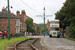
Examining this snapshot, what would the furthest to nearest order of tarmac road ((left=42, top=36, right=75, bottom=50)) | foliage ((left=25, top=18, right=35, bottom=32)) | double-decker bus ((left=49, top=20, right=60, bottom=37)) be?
foliage ((left=25, top=18, right=35, bottom=32)) → double-decker bus ((left=49, top=20, right=60, bottom=37)) → tarmac road ((left=42, top=36, right=75, bottom=50))

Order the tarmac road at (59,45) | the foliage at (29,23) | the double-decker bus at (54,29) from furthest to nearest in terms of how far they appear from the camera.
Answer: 1. the foliage at (29,23)
2. the double-decker bus at (54,29)
3. the tarmac road at (59,45)

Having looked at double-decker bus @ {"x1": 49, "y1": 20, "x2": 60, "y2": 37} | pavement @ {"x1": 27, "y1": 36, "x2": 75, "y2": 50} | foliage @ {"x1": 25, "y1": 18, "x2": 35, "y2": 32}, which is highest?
foliage @ {"x1": 25, "y1": 18, "x2": 35, "y2": 32}

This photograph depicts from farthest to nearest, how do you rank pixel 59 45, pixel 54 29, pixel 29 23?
pixel 29 23 → pixel 54 29 → pixel 59 45

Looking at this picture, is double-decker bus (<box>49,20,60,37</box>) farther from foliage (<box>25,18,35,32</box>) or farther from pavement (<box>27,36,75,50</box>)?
foliage (<box>25,18,35,32</box>)

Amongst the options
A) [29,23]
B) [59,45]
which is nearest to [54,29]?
[59,45]

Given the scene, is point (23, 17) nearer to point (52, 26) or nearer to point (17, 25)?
point (17, 25)

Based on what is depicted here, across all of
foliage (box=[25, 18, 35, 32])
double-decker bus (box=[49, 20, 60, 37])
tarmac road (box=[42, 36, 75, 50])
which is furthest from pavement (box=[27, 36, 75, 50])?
foliage (box=[25, 18, 35, 32])

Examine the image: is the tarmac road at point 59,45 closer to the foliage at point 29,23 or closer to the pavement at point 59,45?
the pavement at point 59,45

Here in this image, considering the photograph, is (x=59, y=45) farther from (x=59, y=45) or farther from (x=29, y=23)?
(x=29, y=23)

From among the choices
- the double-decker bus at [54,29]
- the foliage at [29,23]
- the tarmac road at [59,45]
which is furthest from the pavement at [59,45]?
the foliage at [29,23]

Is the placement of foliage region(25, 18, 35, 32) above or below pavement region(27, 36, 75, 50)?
above

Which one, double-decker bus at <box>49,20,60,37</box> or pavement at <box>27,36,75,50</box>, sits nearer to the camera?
pavement at <box>27,36,75,50</box>

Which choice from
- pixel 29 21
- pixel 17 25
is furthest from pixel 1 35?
pixel 29 21

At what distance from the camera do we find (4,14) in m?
56.1
